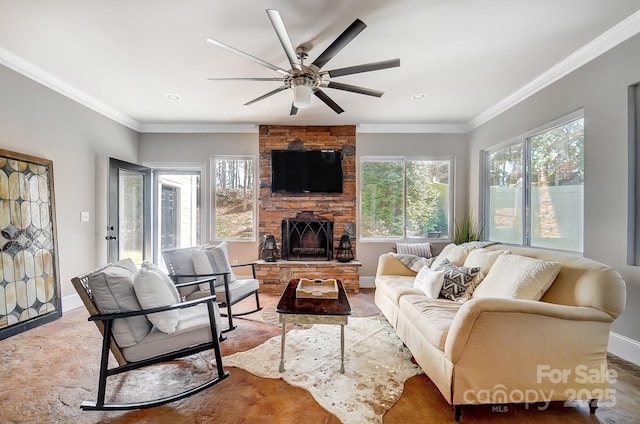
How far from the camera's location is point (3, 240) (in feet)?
9.69

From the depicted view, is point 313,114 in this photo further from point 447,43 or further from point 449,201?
point 449,201

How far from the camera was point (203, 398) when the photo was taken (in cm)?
201

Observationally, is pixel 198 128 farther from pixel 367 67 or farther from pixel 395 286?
pixel 395 286

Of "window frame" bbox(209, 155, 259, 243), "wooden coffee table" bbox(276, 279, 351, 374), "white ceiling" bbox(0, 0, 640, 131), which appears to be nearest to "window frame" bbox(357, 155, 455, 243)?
"white ceiling" bbox(0, 0, 640, 131)

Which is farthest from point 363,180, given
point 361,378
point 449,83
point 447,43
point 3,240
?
point 3,240

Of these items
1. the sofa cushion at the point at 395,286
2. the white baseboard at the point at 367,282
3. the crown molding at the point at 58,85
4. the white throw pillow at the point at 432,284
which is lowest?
the white baseboard at the point at 367,282

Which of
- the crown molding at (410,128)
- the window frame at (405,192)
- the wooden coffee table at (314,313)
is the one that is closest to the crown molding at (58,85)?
the wooden coffee table at (314,313)

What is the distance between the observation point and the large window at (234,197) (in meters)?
5.43

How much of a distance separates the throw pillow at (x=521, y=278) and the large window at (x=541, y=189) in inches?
53.2

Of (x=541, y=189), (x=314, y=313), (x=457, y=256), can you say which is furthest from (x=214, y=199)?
(x=541, y=189)

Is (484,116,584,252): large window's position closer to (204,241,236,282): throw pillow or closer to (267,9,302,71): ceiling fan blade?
(267,9,302,71): ceiling fan blade

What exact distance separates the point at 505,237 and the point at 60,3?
533cm

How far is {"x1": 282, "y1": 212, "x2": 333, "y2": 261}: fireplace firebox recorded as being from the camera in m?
5.20

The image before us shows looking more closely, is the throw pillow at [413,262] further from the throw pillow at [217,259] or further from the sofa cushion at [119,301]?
the sofa cushion at [119,301]
